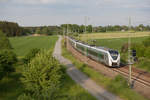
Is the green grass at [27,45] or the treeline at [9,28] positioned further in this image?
the treeline at [9,28]

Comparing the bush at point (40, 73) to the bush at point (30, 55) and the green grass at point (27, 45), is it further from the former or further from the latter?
the green grass at point (27, 45)

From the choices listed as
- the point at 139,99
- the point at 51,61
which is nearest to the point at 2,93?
the point at 51,61

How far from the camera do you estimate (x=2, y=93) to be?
23719 mm

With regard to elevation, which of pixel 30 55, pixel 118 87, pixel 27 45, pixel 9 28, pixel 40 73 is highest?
pixel 9 28

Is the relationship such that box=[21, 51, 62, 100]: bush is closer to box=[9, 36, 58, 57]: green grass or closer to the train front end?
the train front end

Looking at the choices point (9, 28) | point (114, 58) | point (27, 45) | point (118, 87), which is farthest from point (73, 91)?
point (9, 28)

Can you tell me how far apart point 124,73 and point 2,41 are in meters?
31.7

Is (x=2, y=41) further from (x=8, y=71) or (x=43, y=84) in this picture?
(x=43, y=84)

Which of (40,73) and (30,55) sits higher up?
(30,55)

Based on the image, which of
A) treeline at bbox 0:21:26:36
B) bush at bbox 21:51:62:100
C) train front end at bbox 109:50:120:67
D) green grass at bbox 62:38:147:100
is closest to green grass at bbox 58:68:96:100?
bush at bbox 21:51:62:100

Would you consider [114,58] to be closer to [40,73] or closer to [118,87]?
[118,87]

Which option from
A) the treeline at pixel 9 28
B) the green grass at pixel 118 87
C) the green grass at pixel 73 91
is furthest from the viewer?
the treeline at pixel 9 28

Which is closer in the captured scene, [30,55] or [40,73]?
[40,73]

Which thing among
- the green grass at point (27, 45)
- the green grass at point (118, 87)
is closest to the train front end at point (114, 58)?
the green grass at point (118, 87)
